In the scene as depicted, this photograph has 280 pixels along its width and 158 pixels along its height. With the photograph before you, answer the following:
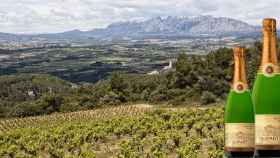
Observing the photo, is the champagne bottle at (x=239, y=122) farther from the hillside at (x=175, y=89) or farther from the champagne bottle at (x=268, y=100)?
the hillside at (x=175, y=89)

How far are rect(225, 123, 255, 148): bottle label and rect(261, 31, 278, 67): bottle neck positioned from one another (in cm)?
Result: 30

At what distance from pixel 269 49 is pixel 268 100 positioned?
250 mm

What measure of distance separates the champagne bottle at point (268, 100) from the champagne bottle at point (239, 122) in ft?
0.15

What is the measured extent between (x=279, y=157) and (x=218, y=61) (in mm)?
59236

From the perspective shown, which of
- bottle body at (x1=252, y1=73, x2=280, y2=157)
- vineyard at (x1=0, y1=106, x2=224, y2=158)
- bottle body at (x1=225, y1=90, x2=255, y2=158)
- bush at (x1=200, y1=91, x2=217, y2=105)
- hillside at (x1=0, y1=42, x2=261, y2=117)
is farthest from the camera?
hillside at (x1=0, y1=42, x2=261, y2=117)

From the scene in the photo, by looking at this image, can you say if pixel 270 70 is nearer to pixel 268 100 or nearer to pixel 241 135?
pixel 268 100

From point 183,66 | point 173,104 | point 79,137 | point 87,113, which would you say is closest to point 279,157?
point 79,137

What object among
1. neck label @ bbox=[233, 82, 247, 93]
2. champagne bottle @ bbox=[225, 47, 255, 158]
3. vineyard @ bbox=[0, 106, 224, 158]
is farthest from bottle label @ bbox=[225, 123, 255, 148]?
vineyard @ bbox=[0, 106, 224, 158]

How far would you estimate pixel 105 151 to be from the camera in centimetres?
2131

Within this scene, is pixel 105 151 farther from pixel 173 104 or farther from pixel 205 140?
pixel 173 104

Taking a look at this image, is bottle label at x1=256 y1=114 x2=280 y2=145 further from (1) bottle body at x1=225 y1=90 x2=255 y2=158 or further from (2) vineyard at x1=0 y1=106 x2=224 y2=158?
(2) vineyard at x1=0 y1=106 x2=224 y2=158

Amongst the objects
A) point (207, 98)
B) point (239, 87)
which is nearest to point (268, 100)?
point (239, 87)

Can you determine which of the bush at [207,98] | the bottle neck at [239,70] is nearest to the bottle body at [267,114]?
the bottle neck at [239,70]

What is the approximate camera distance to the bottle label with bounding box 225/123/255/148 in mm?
2480
